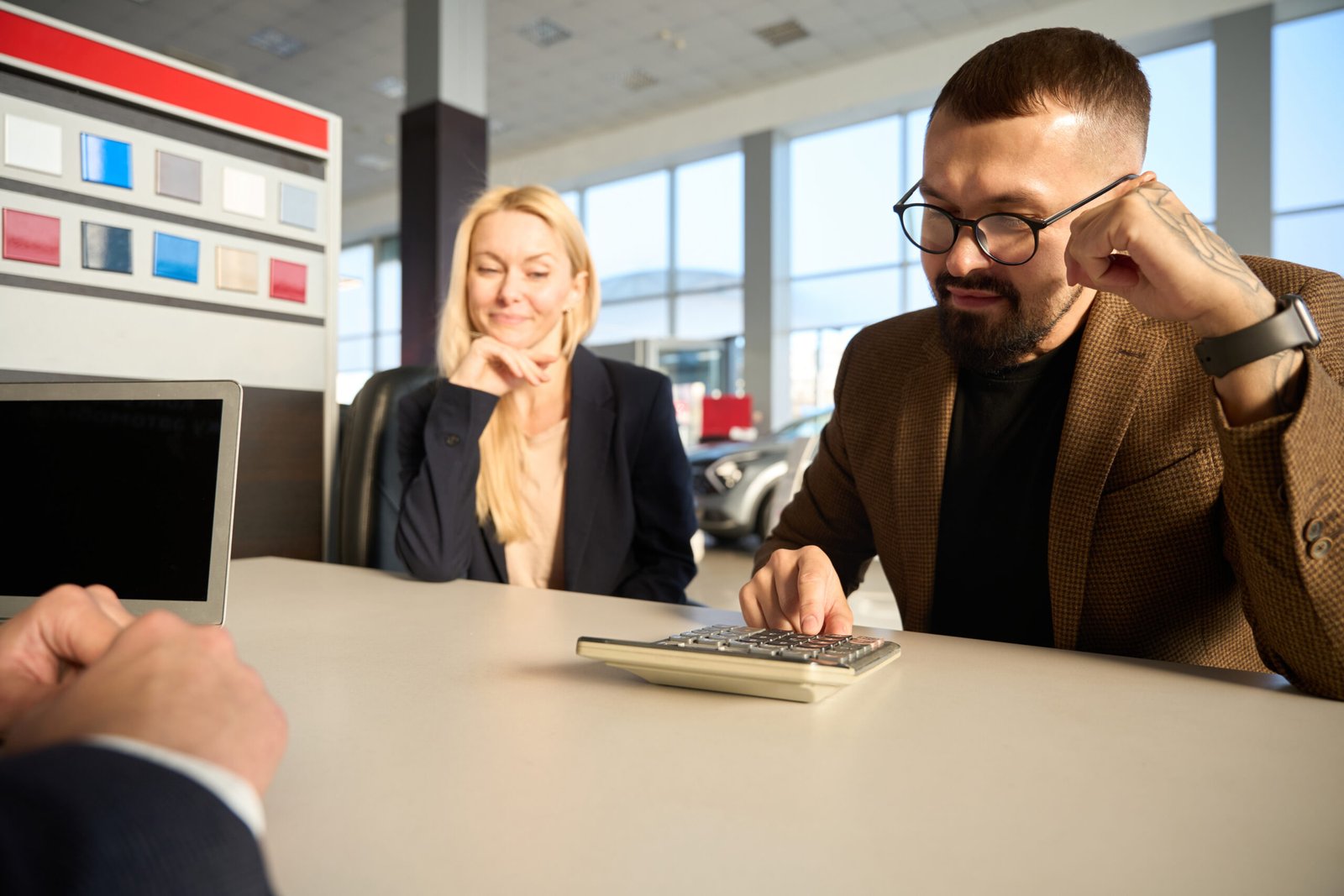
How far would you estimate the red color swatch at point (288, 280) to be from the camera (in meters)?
2.03

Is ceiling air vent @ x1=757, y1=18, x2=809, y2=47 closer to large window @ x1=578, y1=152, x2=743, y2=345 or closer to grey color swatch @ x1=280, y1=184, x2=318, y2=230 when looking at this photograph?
large window @ x1=578, y1=152, x2=743, y2=345

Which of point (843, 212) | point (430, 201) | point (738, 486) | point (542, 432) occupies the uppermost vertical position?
point (843, 212)

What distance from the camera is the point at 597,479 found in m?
1.67

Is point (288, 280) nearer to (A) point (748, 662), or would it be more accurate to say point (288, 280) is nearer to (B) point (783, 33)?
(A) point (748, 662)

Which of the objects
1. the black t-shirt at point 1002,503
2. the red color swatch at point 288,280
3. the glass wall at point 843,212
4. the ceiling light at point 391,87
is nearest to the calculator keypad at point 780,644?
the black t-shirt at point 1002,503

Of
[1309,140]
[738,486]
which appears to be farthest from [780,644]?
[1309,140]

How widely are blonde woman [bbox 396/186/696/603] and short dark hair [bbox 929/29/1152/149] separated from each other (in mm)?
869

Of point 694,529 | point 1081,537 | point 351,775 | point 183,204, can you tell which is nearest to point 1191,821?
point 351,775

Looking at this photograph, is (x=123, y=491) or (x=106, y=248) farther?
(x=106, y=248)

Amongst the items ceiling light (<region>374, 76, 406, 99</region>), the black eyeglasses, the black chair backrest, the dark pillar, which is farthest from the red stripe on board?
ceiling light (<region>374, 76, 406, 99</region>)

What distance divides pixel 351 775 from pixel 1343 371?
98cm

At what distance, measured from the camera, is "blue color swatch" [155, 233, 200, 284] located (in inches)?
71.7

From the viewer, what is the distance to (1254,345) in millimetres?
746

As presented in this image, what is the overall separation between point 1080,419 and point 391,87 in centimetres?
891
